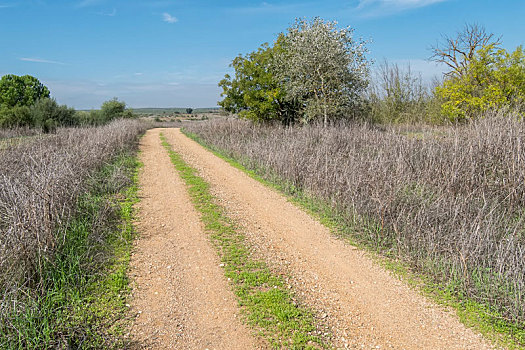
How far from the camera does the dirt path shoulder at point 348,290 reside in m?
3.35

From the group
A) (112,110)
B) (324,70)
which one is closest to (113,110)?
(112,110)

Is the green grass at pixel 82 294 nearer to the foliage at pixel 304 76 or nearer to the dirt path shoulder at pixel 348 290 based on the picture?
the dirt path shoulder at pixel 348 290

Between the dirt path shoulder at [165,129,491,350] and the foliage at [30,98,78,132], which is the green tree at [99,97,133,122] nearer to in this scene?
the foliage at [30,98,78,132]

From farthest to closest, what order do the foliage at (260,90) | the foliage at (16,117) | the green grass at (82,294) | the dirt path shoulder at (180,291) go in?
the foliage at (16,117) → the foliage at (260,90) → the dirt path shoulder at (180,291) → the green grass at (82,294)

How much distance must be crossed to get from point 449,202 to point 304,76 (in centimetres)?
1348

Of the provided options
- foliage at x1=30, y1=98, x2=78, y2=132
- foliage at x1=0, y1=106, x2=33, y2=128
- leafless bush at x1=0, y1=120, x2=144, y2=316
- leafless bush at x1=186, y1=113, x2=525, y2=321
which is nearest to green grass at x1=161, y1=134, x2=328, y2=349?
leafless bush at x1=186, y1=113, x2=525, y2=321

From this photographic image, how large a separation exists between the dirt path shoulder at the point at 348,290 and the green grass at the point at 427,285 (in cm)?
14

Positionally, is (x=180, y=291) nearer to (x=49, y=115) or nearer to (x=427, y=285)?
(x=427, y=285)

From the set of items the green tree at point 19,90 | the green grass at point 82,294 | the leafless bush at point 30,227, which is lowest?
the green grass at point 82,294

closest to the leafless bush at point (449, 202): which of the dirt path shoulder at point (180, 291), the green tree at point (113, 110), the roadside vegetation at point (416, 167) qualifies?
the roadside vegetation at point (416, 167)

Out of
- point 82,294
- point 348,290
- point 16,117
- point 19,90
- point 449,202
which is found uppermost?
point 19,90

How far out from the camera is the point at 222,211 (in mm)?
7297

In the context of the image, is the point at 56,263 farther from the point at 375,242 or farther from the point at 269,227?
the point at 375,242

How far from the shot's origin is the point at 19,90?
46500 millimetres
